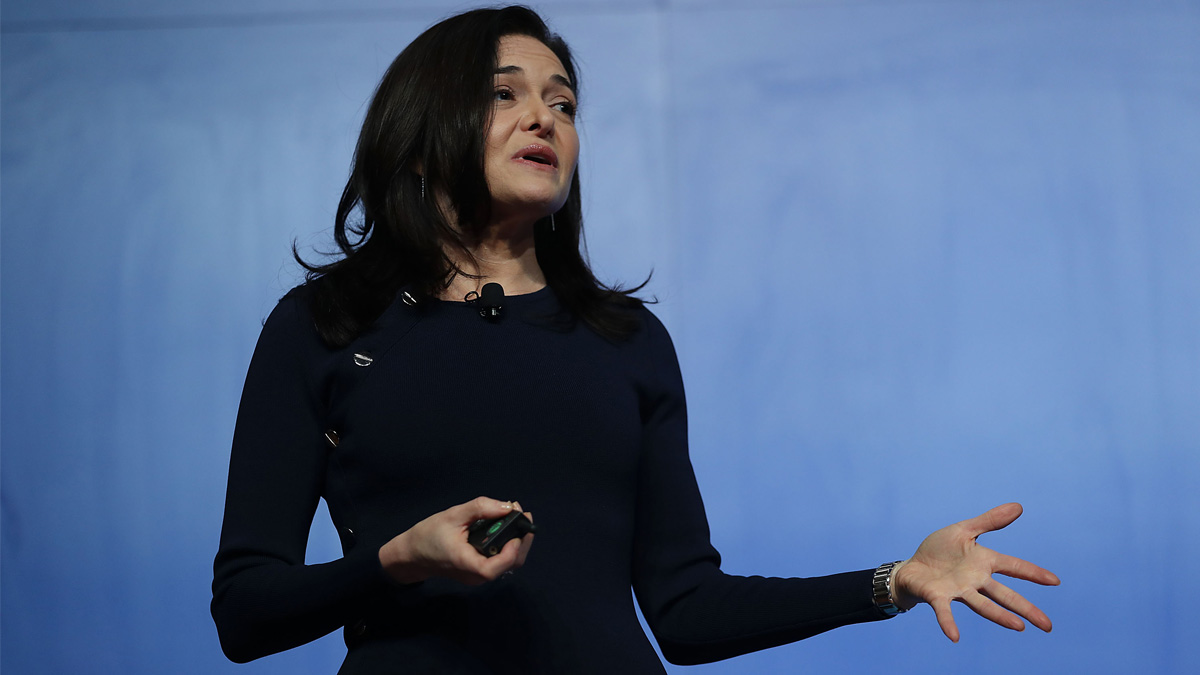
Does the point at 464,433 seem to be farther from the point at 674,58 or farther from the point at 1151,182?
the point at 1151,182

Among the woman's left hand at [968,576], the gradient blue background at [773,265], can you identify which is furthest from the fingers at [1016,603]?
the gradient blue background at [773,265]

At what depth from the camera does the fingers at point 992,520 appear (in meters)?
0.85

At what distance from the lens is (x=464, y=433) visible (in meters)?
0.93

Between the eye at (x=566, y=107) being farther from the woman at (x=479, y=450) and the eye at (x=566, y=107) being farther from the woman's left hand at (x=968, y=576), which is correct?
the woman's left hand at (x=968, y=576)

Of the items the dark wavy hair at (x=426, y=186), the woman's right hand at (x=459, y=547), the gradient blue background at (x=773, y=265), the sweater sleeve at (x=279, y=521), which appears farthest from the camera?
the gradient blue background at (x=773, y=265)

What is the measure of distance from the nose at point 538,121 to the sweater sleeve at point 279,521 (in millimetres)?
274

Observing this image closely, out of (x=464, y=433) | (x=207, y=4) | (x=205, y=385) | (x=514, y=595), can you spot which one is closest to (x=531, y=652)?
(x=514, y=595)

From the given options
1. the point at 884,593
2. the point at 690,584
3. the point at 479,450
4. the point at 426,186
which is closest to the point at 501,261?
the point at 426,186

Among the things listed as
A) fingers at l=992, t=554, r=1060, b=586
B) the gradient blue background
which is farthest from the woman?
the gradient blue background

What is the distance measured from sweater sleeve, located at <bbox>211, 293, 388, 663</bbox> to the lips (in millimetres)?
251

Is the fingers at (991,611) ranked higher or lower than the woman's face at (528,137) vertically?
lower

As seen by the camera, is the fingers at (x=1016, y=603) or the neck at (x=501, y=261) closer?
the fingers at (x=1016, y=603)

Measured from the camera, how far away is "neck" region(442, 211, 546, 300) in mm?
1072

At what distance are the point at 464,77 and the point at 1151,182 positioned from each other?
4.43 feet
